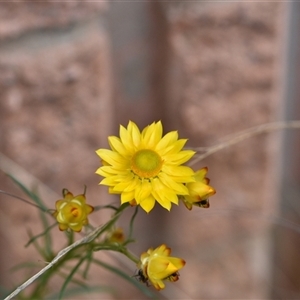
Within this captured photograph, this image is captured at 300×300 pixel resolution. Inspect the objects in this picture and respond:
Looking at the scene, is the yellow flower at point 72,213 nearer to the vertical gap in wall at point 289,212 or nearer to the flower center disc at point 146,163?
the flower center disc at point 146,163

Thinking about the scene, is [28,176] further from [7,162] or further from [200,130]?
[200,130]

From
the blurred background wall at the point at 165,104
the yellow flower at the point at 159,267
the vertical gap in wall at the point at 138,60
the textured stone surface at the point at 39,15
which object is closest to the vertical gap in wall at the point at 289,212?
the blurred background wall at the point at 165,104

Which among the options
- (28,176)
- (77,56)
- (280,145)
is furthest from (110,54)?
(280,145)

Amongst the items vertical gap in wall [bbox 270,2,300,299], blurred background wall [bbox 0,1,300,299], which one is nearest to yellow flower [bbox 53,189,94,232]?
blurred background wall [bbox 0,1,300,299]

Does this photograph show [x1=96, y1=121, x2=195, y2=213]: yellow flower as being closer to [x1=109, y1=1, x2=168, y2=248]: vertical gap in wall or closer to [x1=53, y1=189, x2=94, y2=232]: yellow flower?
[x1=53, y1=189, x2=94, y2=232]: yellow flower

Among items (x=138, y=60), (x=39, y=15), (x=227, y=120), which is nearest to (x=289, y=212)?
(x=227, y=120)

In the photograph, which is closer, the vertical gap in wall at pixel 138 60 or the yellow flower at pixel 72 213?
the yellow flower at pixel 72 213
